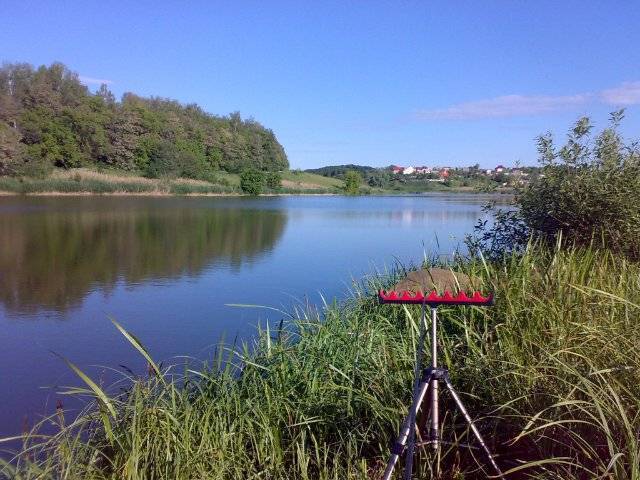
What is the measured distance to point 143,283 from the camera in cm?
1166

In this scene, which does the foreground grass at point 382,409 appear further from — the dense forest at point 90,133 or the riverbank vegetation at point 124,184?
the dense forest at point 90,133

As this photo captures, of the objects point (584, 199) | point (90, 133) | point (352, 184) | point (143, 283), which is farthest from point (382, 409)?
point (352, 184)

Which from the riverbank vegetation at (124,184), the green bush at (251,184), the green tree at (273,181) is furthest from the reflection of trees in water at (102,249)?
the green tree at (273,181)

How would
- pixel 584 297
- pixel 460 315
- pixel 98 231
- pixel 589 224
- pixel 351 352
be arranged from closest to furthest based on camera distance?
pixel 584 297 → pixel 351 352 → pixel 460 315 → pixel 589 224 → pixel 98 231

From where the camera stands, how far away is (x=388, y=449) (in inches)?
126

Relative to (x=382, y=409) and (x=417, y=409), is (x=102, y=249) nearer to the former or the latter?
(x=382, y=409)

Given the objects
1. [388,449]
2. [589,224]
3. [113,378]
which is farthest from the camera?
[589,224]

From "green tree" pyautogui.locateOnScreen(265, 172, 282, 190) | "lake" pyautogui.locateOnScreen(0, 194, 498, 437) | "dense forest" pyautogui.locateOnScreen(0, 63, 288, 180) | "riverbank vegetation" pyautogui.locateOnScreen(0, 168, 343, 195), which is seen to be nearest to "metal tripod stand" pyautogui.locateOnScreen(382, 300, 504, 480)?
"lake" pyautogui.locateOnScreen(0, 194, 498, 437)

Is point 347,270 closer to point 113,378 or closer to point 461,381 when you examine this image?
point 113,378

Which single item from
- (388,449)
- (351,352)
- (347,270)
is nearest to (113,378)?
(351,352)

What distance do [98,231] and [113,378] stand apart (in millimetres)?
16213

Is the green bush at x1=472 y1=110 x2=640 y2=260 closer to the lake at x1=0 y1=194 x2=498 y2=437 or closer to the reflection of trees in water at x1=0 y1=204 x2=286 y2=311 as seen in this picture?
the lake at x1=0 y1=194 x2=498 y2=437

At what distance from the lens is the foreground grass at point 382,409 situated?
2.72m

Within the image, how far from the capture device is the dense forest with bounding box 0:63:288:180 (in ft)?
174
